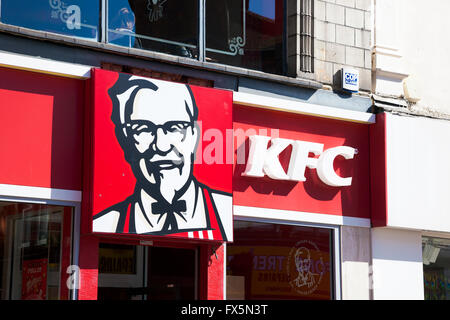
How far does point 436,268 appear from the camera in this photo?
12.6 m

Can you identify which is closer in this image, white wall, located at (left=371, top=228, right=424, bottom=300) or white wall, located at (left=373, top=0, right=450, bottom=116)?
white wall, located at (left=371, top=228, right=424, bottom=300)

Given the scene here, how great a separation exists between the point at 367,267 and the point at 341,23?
3298 millimetres

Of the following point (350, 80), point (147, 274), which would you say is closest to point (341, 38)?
point (350, 80)

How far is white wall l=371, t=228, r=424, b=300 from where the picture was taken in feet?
38.9

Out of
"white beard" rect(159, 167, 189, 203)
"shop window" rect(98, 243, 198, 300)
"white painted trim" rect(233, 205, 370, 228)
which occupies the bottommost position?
"shop window" rect(98, 243, 198, 300)

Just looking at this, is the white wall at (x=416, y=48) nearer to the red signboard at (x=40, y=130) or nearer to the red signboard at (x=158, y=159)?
the red signboard at (x=158, y=159)

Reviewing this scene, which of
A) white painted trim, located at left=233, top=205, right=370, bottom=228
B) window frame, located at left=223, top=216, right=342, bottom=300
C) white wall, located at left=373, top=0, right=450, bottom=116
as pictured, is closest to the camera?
white painted trim, located at left=233, top=205, right=370, bottom=228

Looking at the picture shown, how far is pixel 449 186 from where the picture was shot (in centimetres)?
1242

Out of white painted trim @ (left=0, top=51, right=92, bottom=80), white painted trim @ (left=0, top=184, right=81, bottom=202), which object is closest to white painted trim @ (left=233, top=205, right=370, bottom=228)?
white painted trim @ (left=0, top=184, right=81, bottom=202)

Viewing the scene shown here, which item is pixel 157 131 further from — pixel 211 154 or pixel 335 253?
pixel 335 253

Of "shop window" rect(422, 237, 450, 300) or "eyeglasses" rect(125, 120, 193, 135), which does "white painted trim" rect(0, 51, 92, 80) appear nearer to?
"eyeglasses" rect(125, 120, 193, 135)

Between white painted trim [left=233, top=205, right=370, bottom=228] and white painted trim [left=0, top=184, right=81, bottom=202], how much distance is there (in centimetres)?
210

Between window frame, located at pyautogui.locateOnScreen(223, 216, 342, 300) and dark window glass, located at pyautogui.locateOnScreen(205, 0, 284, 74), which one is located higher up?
dark window glass, located at pyautogui.locateOnScreen(205, 0, 284, 74)

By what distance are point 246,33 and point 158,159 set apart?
2387 mm
